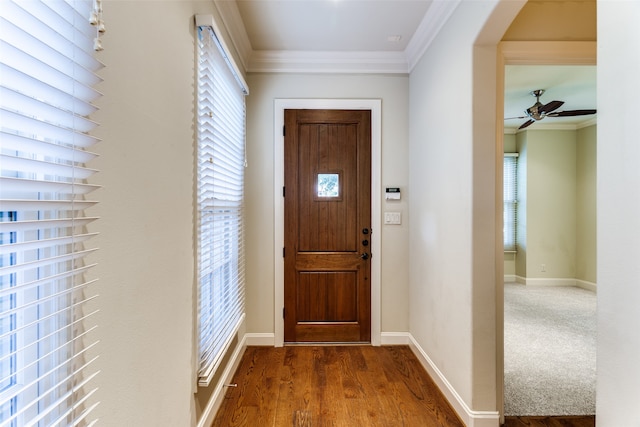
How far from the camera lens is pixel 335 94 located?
289 cm

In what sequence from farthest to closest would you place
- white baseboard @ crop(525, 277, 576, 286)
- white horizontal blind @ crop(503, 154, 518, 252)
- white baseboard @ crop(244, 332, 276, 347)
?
white horizontal blind @ crop(503, 154, 518, 252) < white baseboard @ crop(525, 277, 576, 286) < white baseboard @ crop(244, 332, 276, 347)

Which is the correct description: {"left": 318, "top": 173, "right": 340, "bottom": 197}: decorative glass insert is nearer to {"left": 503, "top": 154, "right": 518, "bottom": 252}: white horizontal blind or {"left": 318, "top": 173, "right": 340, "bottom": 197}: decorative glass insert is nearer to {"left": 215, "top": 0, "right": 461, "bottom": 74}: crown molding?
{"left": 215, "top": 0, "right": 461, "bottom": 74}: crown molding

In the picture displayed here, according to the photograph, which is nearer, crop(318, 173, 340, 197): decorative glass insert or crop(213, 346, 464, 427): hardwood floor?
crop(213, 346, 464, 427): hardwood floor

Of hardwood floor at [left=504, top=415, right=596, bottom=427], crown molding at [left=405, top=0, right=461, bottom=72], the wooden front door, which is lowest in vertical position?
hardwood floor at [left=504, top=415, right=596, bottom=427]

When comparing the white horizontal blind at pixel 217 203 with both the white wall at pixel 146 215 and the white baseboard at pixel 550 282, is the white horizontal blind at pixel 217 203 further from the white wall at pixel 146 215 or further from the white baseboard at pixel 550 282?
the white baseboard at pixel 550 282

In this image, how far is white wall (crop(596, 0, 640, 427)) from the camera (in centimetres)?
78

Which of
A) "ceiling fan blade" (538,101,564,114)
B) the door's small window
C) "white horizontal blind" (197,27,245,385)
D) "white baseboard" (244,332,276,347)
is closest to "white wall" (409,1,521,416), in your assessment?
the door's small window

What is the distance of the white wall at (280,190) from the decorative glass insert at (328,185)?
1.35 ft

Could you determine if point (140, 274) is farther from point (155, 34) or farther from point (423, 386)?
point (423, 386)

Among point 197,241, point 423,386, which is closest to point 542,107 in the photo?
point 423,386

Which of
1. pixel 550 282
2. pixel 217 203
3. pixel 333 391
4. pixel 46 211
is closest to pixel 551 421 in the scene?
pixel 333 391

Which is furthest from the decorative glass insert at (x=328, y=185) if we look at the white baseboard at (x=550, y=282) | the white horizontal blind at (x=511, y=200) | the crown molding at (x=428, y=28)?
the white baseboard at (x=550, y=282)

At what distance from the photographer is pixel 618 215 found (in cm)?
82

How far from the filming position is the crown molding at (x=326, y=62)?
279 centimetres
